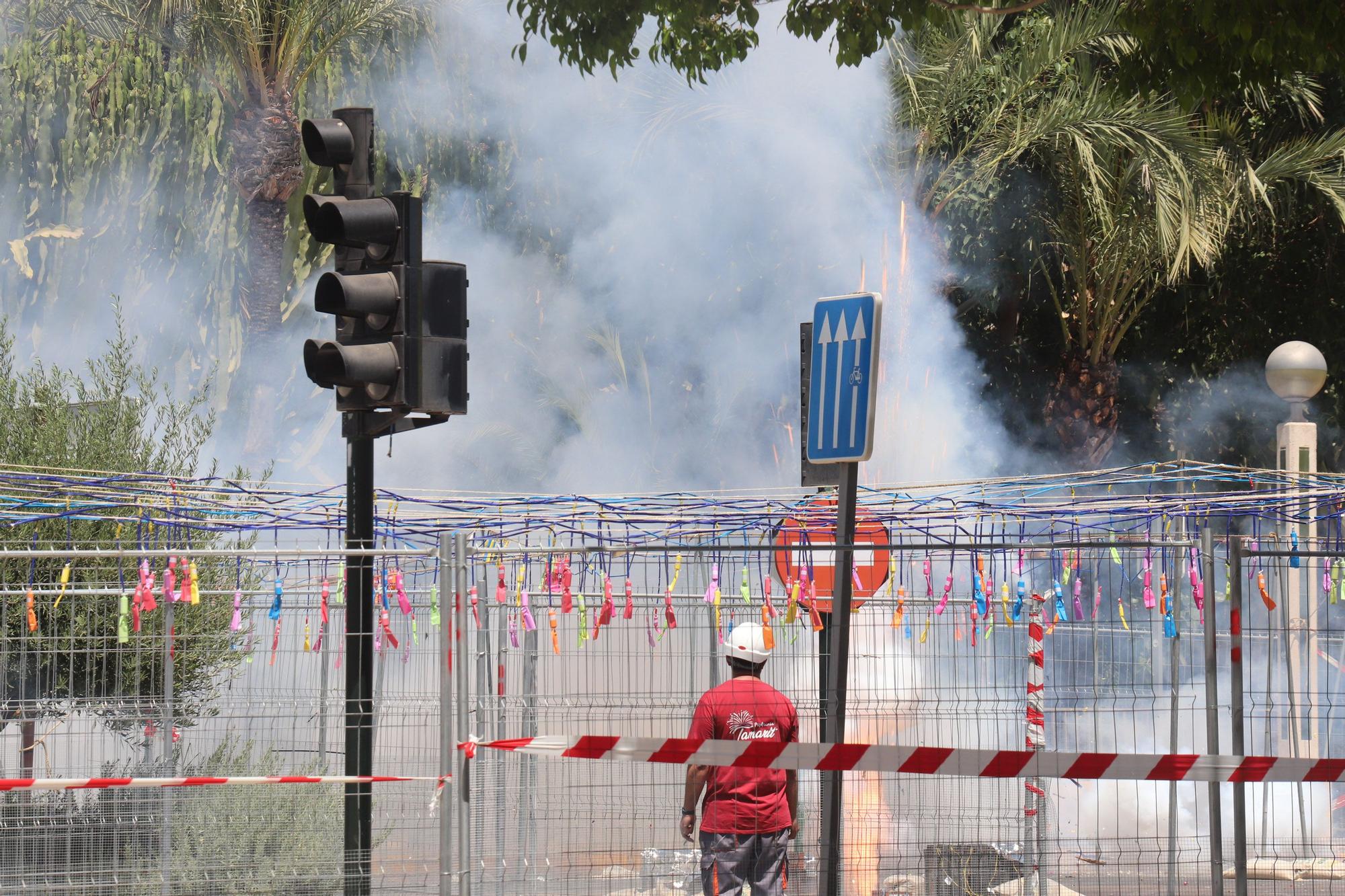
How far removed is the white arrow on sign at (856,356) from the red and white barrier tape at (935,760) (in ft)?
3.40

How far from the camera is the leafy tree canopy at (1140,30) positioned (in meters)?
7.33

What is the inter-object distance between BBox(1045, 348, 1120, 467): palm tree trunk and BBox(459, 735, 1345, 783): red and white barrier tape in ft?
49.4

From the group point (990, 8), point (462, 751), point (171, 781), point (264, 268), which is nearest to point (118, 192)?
point (264, 268)

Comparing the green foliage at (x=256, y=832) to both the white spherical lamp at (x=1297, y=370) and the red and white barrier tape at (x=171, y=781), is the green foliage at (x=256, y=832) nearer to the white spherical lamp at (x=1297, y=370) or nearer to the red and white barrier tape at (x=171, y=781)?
the red and white barrier tape at (x=171, y=781)

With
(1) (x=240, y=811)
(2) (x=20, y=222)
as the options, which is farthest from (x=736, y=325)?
(1) (x=240, y=811)

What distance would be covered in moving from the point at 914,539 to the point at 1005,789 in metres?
10.3

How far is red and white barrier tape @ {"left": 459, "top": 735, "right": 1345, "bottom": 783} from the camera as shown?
16.6 feet

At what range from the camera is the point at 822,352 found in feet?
16.5

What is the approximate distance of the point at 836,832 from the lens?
493cm

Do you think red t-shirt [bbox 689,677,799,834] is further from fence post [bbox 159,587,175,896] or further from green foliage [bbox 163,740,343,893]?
fence post [bbox 159,587,175,896]

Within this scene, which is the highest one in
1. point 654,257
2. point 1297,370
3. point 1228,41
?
point 654,257

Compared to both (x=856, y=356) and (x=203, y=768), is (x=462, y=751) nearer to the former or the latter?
(x=856, y=356)

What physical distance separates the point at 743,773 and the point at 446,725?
48.3 inches

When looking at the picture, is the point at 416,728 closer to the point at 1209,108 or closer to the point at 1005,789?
the point at 1005,789
